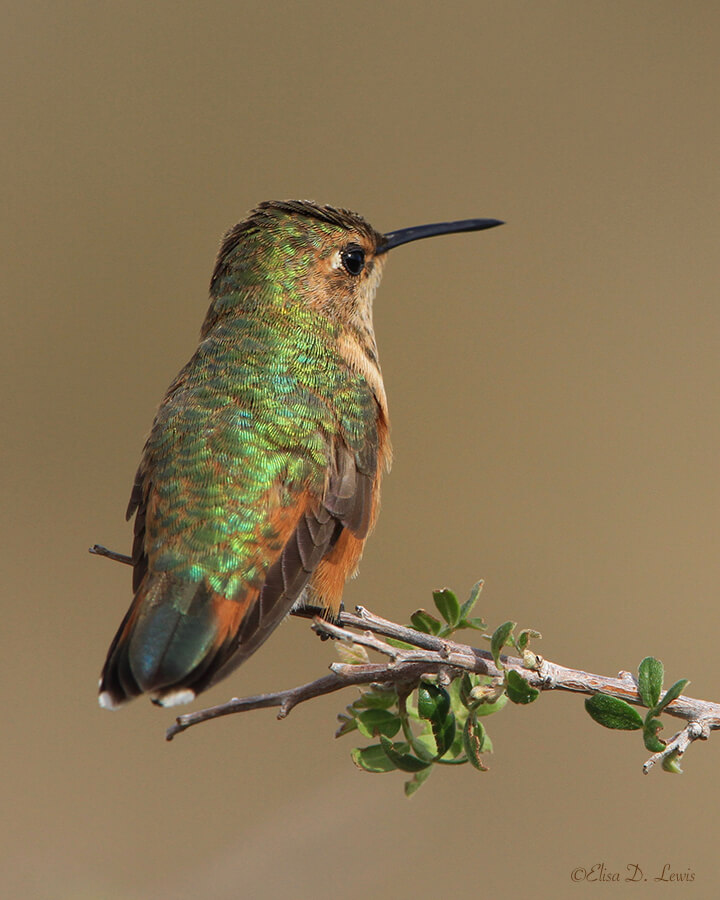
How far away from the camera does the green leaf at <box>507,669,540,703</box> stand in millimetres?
1455

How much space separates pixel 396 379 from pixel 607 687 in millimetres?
4787

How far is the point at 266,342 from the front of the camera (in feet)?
8.29

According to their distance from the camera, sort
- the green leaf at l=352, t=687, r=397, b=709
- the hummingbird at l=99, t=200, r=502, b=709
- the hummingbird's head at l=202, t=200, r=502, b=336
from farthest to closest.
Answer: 1. the hummingbird's head at l=202, t=200, r=502, b=336
2. the hummingbird at l=99, t=200, r=502, b=709
3. the green leaf at l=352, t=687, r=397, b=709

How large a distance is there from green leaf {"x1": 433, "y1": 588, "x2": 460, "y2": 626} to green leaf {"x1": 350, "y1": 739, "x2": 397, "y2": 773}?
25cm

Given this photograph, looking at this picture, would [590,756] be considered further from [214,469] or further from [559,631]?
[214,469]

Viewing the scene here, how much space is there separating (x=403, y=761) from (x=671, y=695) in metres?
0.42

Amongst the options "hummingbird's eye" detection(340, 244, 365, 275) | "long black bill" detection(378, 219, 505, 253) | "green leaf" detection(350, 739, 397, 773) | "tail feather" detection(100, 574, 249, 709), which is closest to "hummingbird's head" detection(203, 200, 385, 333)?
"hummingbird's eye" detection(340, 244, 365, 275)

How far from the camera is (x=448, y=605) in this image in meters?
1.66

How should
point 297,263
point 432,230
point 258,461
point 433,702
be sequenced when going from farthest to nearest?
1. point 432,230
2. point 297,263
3. point 258,461
4. point 433,702

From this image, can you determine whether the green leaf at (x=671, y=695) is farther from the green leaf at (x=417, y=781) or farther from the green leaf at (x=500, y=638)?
the green leaf at (x=417, y=781)

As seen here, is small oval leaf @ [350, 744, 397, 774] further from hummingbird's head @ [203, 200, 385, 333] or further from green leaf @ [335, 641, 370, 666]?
hummingbird's head @ [203, 200, 385, 333]

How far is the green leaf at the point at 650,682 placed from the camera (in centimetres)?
147

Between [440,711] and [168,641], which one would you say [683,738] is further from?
[168,641]

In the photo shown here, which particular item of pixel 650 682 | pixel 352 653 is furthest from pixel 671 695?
pixel 352 653
